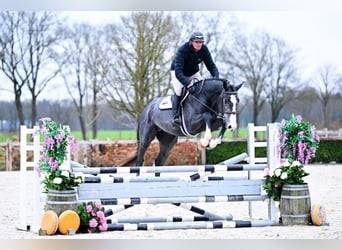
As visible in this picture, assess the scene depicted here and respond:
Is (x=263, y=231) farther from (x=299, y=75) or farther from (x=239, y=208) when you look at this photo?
(x=299, y=75)

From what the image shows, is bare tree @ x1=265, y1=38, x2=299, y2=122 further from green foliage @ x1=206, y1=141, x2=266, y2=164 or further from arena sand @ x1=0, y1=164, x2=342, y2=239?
arena sand @ x1=0, y1=164, x2=342, y2=239

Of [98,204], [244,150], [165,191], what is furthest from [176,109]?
[244,150]

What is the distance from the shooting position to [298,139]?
4.72 m

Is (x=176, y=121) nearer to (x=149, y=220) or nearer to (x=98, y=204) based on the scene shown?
(x=149, y=220)

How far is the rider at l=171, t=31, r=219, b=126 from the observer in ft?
16.5

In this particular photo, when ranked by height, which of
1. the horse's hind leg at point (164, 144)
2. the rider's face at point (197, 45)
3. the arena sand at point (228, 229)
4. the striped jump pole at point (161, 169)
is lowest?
the arena sand at point (228, 229)

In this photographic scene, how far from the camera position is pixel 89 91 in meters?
15.0

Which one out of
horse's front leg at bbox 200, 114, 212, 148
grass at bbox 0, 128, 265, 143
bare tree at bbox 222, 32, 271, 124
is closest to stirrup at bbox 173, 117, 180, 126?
horse's front leg at bbox 200, 114, 212, 148

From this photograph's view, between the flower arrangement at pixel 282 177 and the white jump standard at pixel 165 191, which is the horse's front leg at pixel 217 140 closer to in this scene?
the white jump standard at pixel 165 191

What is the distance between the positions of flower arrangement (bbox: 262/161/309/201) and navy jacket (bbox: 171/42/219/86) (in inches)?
44.3

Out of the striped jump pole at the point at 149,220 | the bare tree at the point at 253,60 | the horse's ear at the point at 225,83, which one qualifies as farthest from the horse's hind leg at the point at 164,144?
the bare tree at the point at 253,60

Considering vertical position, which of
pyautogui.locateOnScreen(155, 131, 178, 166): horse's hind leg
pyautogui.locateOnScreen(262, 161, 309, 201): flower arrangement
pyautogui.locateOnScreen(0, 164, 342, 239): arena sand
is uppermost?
pyautogui.locateOnScreen(155, 131, 178, 166): horse's hind leg

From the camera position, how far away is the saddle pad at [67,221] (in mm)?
4270

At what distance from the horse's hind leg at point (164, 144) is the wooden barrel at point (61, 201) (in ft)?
4.98
